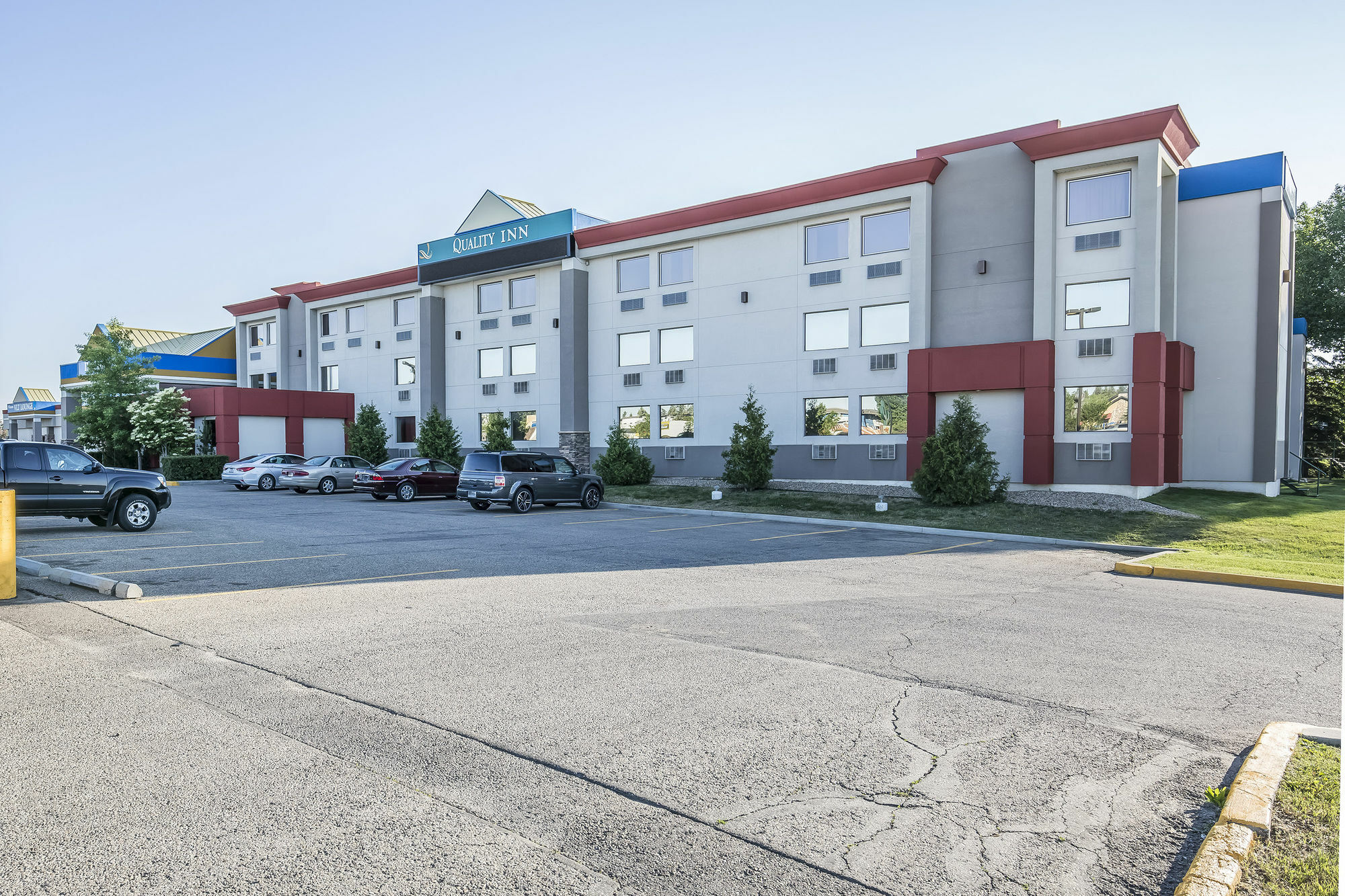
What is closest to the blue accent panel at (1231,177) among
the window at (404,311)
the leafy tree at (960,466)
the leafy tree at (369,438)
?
the leafy tree at (960,466)

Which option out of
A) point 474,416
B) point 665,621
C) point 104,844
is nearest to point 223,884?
point 104,844

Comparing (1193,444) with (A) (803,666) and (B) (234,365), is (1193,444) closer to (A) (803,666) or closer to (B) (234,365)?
(A) (803,666)

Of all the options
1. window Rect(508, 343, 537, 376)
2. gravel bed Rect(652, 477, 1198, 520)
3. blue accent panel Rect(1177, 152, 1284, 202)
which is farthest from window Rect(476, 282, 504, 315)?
blue accent panel Rect(1177, 152, 1284, 202)

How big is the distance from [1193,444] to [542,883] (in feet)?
98.1

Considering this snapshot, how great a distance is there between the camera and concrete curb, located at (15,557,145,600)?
9.76 metres

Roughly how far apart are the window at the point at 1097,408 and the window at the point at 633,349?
15868 millimetres

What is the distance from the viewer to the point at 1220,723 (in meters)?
5.69

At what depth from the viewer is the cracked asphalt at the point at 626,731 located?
12.2 ft

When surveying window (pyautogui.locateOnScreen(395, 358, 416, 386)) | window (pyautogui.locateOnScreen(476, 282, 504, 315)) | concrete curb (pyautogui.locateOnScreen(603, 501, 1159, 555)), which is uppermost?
window (pyautogui.locateOnScreen(476, 282, 504, 315))

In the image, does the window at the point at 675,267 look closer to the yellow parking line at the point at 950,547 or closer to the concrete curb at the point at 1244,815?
the yellow parking line at the point at 950,547

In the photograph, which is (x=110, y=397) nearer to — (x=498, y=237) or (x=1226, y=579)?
(x=498, y=237)

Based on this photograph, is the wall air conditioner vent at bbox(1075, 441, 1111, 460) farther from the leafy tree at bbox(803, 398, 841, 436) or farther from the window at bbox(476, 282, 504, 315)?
the window at bbox(476, 282, 504, 315)

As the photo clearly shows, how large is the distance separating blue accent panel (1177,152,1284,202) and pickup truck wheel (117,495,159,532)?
29.9 m

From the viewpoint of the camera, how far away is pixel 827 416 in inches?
1185
